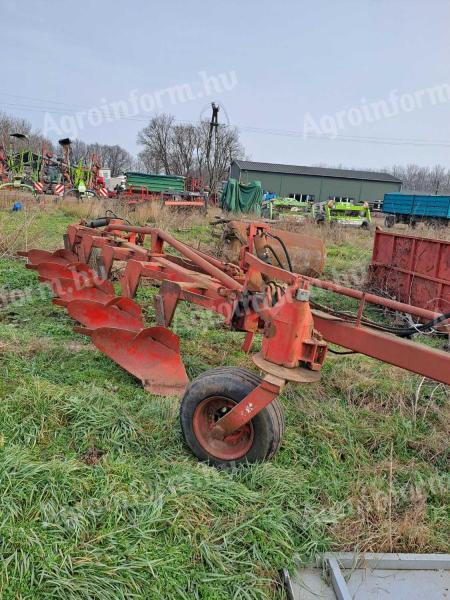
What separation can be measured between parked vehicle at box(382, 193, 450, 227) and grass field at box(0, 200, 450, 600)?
70.6 ft

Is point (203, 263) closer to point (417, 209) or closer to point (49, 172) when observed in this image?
point (49, 172)

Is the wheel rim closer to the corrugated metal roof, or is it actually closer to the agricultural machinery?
the agricultural machinery

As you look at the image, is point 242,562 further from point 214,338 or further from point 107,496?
point 214,338

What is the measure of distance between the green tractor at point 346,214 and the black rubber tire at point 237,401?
58.0 ft

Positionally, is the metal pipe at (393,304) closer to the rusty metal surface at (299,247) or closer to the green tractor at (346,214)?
the rusty metal surface at (299,247)

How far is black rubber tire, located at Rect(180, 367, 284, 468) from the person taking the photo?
111 inches

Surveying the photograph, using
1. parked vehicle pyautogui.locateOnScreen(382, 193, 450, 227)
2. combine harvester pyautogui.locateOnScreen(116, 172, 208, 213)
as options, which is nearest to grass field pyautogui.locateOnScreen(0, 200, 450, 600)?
combine harvester pyautogui.locateOnScreen(116, 172, 208, 213)

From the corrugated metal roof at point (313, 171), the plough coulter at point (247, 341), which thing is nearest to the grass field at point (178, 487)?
the plough coulter at point (247, 341)

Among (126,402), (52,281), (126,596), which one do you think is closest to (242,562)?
(126,596)

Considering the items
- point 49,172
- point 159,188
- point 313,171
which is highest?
point 313,171

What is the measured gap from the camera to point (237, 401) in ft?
9.34

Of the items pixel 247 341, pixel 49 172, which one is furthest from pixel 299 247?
pixel 49 172

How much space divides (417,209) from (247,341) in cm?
2387

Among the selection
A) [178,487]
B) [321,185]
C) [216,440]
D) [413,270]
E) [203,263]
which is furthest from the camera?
[321,185]
